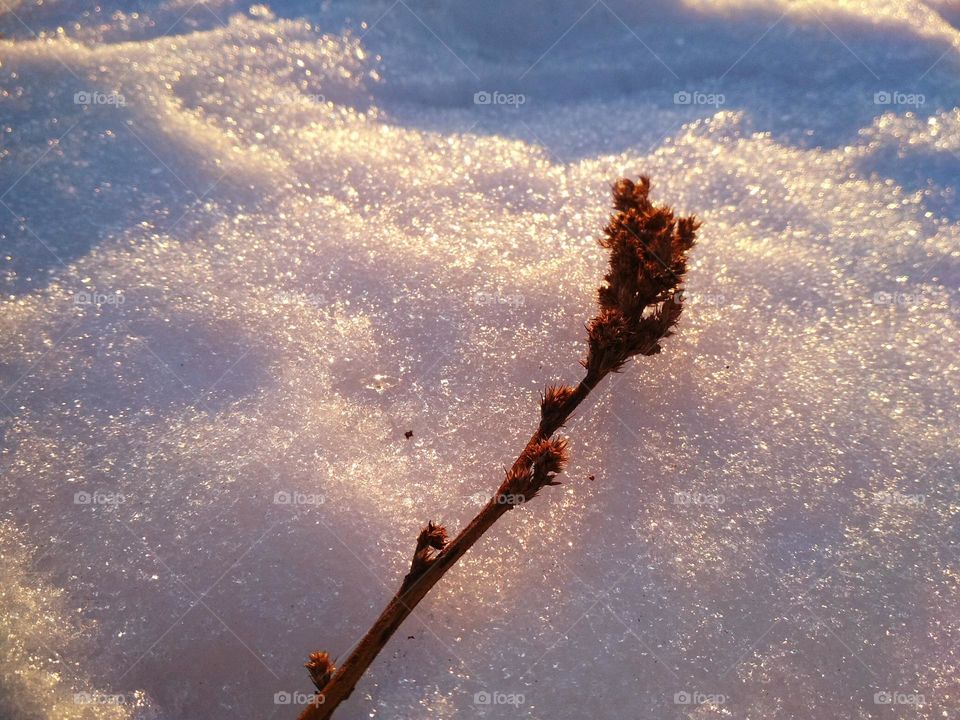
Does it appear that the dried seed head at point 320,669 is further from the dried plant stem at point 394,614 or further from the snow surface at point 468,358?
the snow surface at point 468,358

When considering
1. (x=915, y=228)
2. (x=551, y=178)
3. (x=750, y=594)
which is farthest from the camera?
(x=551, y=178)

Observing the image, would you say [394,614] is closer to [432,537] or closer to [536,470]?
[432,537]

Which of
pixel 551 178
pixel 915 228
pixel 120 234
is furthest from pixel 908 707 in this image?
pixel 120 234

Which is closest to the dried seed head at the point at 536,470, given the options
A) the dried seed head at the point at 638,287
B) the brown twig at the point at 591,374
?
the brown twig at the point at 591,374

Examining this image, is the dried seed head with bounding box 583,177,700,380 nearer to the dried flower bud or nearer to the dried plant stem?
the dried plant stem

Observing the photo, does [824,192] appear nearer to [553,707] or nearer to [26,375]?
[553,707]

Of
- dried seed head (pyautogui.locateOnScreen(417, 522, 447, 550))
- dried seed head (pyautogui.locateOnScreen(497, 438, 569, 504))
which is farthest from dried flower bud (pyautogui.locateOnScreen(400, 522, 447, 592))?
dried seed head (pyautogui.locateOnScreen(497, 438, 569, 504))

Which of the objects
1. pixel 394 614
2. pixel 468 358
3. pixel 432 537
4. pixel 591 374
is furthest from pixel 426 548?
pixel 468 358

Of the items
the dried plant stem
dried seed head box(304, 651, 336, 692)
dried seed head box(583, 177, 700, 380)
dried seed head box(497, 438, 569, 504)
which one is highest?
dried seed head box(583, 177, 700, 380)
